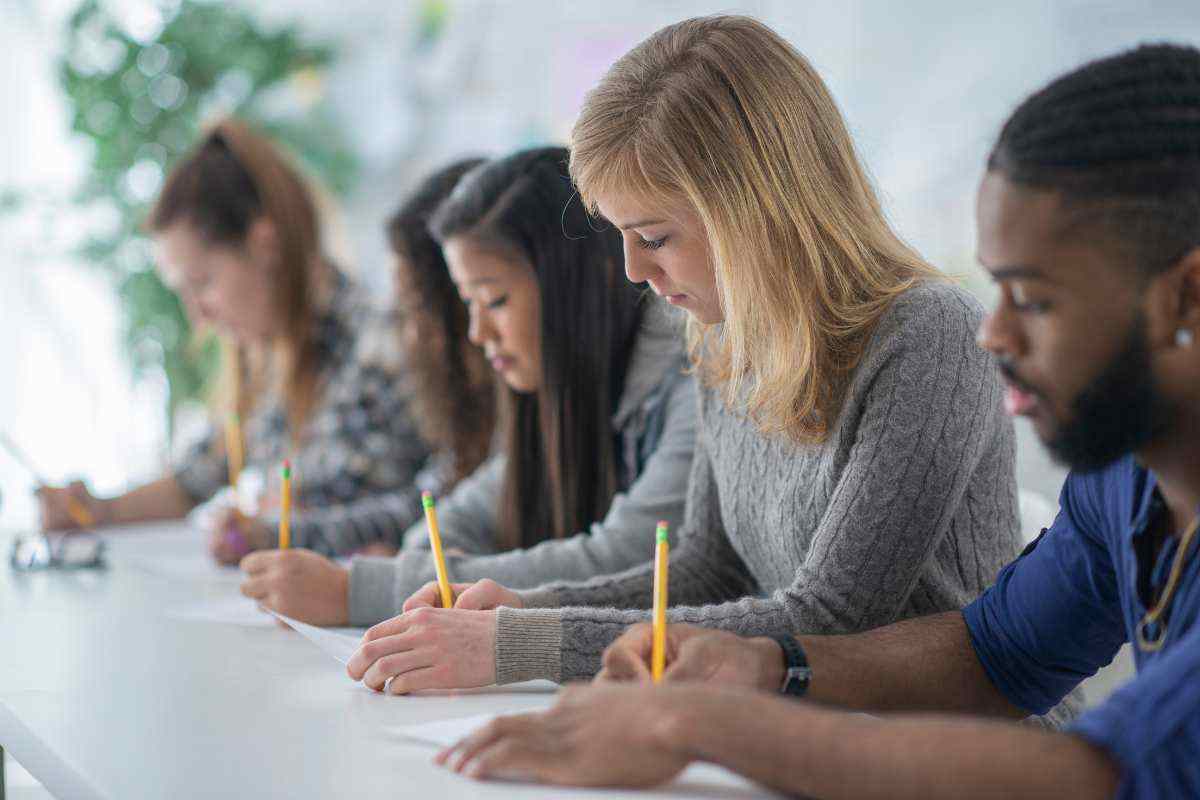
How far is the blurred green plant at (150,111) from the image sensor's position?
11.7 feet

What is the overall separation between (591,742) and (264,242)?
182cm

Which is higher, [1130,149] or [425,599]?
[1130,149]

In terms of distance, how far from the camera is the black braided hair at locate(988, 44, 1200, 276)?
0.75 metres

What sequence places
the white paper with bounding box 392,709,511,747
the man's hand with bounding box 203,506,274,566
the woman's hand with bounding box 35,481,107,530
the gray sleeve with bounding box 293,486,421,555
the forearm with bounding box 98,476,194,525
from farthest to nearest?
the forearm with bounding box 98,476,194,525 < the woman's hand with bounding box 35,481,107,530 < the gray sleeve with bounding box 293,486,421,555 < the man's hand with bounding box 203,506,274,566 < the white paper with bounding box 392,709,511,747

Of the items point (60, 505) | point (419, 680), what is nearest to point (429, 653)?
point (419, 680)

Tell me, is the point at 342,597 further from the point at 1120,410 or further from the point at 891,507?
the point at 1120,410

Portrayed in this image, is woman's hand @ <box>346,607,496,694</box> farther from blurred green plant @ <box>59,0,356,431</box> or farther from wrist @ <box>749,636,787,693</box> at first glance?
blurred green plant @ <box>59,0,356,431</box>

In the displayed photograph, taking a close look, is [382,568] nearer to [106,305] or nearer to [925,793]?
[925,793]

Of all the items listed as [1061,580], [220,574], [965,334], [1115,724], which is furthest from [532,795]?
[220,574]

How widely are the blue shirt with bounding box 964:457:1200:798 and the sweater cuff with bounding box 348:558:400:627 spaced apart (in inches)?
25.3

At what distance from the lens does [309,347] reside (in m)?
2.31

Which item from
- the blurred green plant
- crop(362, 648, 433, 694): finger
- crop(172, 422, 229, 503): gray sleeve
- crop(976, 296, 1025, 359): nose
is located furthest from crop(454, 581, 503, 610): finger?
the blurred green plant

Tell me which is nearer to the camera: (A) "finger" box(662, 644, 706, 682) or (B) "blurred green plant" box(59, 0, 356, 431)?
(A) "finger" box(662, 644, 706, 682)

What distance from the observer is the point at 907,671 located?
3.34ft
